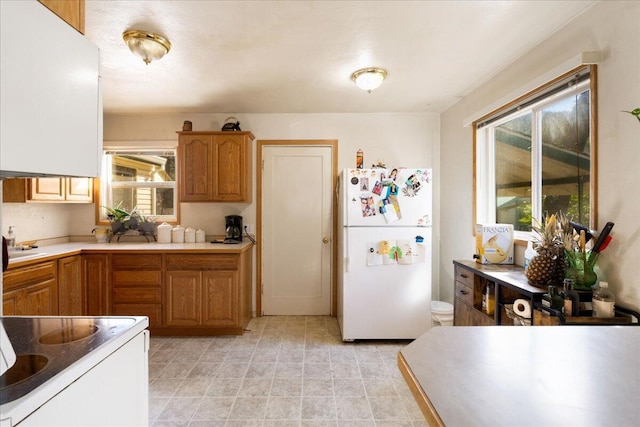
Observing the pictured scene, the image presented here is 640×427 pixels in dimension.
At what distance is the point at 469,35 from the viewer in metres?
1.97

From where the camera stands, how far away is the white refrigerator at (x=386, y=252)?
2818 millimetres

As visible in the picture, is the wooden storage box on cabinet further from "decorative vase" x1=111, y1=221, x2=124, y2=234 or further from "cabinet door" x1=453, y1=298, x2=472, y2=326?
"cabinet door" x1=453, y1=298, x2=472, y2=326

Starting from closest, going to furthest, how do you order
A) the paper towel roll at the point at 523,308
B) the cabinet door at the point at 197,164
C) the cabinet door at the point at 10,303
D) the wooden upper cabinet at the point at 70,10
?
the wooden upper cabinet at the point at 70,10 → the paper towel roll at the point at 523,308 → the cabinet door at the point at 10,303 → the cabinet door at the point at 197,164

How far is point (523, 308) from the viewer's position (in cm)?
169

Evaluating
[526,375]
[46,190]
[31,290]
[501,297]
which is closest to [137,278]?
[31,290]

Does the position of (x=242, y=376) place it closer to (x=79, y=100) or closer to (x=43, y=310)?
(x=43, y=310)

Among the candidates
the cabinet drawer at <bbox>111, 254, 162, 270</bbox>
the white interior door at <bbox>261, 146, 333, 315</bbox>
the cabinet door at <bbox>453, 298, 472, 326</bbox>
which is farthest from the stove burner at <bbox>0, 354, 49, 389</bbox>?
the white interior door at <bbox>261, 146, 333, 315</bbox>

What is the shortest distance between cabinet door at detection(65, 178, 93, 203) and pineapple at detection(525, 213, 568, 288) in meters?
4.09

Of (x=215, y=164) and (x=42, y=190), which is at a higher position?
(x=215, y=164)

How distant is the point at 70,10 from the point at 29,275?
2.22 metres

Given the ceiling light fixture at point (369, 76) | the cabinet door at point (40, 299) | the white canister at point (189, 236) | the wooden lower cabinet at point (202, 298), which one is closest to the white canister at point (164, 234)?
the white canister at point (189, 236)

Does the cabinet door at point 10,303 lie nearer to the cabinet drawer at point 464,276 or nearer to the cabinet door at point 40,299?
the cabinet door at point 40,299

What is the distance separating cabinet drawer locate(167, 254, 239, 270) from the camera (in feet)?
9.73

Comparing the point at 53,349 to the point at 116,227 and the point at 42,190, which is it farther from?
the point at 116,227
